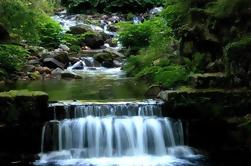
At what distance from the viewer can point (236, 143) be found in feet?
33.8

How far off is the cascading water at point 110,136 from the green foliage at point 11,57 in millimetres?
6333

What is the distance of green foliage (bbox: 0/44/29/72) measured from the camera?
52.2 ft

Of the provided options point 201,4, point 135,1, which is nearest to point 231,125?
point 201,4

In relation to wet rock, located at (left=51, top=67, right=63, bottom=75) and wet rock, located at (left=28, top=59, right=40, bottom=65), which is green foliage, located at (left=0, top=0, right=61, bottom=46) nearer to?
wet rock, located at (left=28, top=59, right=40, bottom=65)

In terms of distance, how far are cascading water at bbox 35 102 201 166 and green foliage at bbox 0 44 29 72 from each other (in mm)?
6333

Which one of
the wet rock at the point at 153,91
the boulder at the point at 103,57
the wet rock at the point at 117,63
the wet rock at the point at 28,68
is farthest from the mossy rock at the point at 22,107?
the boulder at the point at 103,57

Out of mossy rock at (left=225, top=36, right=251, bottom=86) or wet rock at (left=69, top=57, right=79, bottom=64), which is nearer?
mossy rock at (left=225, top=36, right=251, bottom=86)

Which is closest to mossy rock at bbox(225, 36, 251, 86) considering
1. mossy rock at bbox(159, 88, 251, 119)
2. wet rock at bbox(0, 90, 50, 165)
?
mossy rock at bbox(159, 88, 251, 119)

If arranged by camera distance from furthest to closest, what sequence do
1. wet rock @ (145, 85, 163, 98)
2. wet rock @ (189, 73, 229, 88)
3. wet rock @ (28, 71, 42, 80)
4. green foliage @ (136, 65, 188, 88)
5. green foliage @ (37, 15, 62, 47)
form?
green foliage @ (37, 15, 62, 47)
wet rock @ (28, 71, 42, 80)
green foliage @ (136, 65, 188, 88)
wet rock @ (145, 85, 163, 98)
wet rock @ (189, 73, 229, 88)

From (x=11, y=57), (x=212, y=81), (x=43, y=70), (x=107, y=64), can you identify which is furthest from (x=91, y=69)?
(x=212, y=81)

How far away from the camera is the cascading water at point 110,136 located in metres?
10.0

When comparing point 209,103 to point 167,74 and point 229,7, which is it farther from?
point 167,74

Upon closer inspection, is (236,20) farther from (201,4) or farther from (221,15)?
(201,4)

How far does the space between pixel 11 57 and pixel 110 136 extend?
7.30 m
